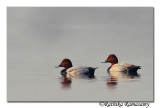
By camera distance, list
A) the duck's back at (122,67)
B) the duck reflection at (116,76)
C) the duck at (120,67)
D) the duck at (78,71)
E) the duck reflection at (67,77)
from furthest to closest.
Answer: the duck's back at (122,67) < the duck at (120,67) < the duck at (78,71) < the duck reflection at (67,77) < the duck reflection at (116,76)

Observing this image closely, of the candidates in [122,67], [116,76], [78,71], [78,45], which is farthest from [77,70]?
[122,67]

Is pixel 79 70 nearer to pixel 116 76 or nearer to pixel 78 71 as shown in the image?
pixel 78 71

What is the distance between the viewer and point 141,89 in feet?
46.3

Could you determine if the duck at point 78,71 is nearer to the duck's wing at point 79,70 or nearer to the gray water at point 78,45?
the duck's wing at point 79,70

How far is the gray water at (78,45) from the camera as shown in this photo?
45.5 feet

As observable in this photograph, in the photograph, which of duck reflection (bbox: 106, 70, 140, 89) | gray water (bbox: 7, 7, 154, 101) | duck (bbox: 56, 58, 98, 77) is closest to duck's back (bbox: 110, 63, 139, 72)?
duck reflection (bbox: 106, 70, 140, 89)

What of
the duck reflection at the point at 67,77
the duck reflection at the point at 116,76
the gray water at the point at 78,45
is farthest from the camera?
the duck reflection at the point at 67,77

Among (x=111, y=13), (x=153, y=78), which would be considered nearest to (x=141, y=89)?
(x=153, y=78)

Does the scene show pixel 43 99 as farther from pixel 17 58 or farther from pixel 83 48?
pixel 83 48

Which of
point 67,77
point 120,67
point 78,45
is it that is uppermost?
point 78,45

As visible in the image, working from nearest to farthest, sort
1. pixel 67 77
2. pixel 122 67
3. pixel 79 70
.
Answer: pixel 67 77 < pixel 79 70 < pixel 122 67

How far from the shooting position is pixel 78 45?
16672 millimetres

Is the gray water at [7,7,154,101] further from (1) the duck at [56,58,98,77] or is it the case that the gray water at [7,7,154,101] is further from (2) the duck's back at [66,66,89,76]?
(2) the duck's back at [66,66,89,76]

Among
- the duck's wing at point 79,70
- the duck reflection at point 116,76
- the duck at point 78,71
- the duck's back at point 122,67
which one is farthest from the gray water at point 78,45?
the duck's back at point 122,67
